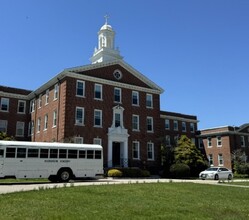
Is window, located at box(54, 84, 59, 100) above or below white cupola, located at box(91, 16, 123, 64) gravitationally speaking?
below

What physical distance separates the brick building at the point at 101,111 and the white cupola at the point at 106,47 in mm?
163

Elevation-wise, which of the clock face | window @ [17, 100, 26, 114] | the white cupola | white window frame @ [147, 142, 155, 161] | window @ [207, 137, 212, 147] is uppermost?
the white cupola

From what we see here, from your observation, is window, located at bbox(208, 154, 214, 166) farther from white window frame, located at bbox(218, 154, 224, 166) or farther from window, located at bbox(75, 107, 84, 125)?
window, located at bbox(75, 107, 84, 125)

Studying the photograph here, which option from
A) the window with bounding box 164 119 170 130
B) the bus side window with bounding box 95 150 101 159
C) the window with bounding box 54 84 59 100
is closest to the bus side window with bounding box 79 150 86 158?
the bus side window with bounding box 95 150 101 159

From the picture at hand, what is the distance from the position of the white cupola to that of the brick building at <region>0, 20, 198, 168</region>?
163 mm

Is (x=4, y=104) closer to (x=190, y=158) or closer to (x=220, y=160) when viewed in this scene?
(x=190, y=158)

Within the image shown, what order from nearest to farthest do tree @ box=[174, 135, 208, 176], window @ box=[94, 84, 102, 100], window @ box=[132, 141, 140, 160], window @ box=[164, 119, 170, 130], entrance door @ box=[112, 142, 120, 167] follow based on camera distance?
window @ box=[94, 84, 102, 100], entrance door @ box=[112, 142, 120, 167], window @ box=[132, 141, 140, 160], tree @ box=[174, 135, 208, 176], window @ box=[164, 119, 170, 130]

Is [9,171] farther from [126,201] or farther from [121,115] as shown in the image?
[121,115]

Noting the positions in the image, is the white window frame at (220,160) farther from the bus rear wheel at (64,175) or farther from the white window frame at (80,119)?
the bus rear wheel at (64,175)

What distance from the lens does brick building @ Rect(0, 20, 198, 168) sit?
1410 inches

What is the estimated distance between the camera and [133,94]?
135 feet

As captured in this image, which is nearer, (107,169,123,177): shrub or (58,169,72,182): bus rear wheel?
(58,169,72,182): bus rear wheel

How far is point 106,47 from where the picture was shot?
45781 millimetres

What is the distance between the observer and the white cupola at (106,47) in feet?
149
